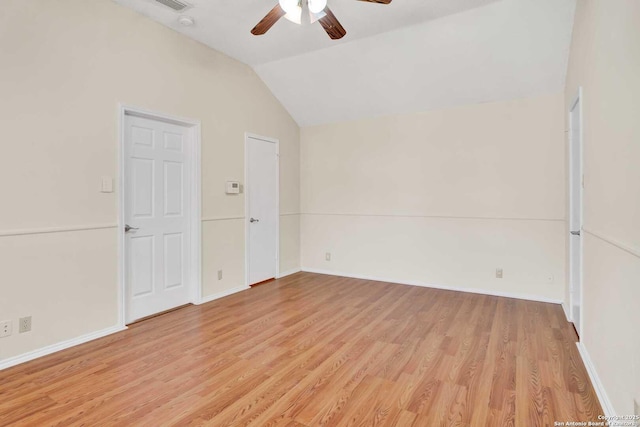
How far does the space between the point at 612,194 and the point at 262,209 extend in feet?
12.5

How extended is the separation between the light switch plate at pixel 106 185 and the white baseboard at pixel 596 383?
376cm

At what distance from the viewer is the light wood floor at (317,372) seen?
6.32 feet

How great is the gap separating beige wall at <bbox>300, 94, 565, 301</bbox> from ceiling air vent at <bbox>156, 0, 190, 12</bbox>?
2.68m

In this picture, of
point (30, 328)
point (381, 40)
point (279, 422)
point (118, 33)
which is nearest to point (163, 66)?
point (118, 33)

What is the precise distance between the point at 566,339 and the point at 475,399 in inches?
55.9

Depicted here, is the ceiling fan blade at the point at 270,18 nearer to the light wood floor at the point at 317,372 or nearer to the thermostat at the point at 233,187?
the thermostat at the point at 233,187

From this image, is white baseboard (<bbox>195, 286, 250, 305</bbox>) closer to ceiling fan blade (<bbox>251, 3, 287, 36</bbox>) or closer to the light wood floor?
the light wood floor

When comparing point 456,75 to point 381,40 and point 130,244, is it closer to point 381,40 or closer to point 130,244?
point 381,40

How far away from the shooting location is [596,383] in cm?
213

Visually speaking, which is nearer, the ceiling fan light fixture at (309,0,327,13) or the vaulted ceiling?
the ceiling fan light fixture at (309,0,327,13)

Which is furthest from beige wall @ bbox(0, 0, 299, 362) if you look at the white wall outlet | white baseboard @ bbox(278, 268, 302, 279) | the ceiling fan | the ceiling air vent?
white baseboard @ bbox(278, 268, 302, 279)

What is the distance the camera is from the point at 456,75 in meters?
3.98

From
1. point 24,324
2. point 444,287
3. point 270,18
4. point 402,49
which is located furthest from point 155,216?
point 444,287

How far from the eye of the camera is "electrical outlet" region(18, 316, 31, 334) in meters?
2.52
